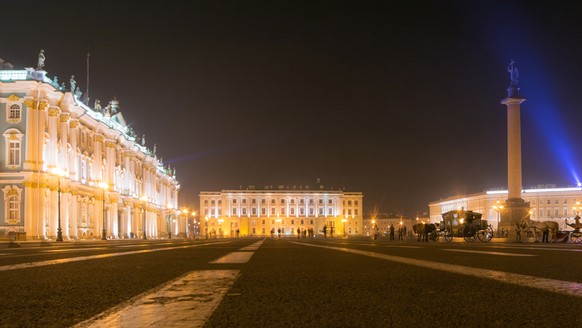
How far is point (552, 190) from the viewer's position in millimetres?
141375

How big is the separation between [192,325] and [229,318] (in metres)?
0.30

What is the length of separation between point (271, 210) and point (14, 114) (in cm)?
13512

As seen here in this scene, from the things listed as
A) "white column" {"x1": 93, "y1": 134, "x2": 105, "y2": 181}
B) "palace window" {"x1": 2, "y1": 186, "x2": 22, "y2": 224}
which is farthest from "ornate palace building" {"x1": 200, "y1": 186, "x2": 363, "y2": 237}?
"palace window" {"x1": 2, "y1": 186, "x2": 22, "y2": 224}

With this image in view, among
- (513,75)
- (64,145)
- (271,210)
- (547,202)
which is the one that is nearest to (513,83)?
(513,75)

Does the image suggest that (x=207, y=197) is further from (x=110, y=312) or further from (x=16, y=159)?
(x=110, y=312)

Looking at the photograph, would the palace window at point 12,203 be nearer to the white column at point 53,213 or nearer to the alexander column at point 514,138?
the white column at point 53,213

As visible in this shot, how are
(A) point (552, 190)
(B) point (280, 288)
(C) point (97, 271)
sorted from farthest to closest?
(A) point (552, 190), (C) point (97, 271), (B) point (280, 288)

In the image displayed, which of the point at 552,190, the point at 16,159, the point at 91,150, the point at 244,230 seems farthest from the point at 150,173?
the point at 552,190

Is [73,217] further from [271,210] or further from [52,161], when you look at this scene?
[271,210]

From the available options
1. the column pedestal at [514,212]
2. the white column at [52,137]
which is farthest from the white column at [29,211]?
the column pedestal at [514,212]

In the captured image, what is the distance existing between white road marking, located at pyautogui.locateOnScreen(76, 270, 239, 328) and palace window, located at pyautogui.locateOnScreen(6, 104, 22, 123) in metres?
44.9

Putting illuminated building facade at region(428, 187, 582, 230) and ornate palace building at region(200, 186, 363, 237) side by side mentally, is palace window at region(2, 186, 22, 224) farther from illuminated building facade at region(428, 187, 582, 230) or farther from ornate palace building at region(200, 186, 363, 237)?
ornate palace building at region(200, 186, 363, 237)

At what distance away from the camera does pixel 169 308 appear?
321 cm

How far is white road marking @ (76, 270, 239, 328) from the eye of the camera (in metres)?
2.77
